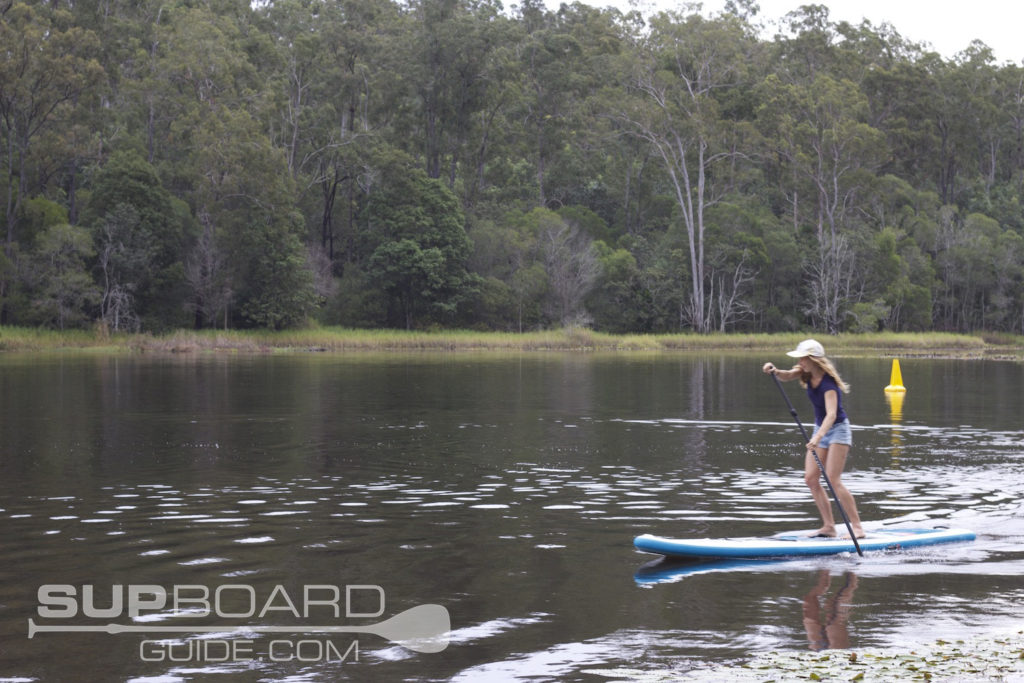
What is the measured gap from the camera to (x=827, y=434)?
12508 millimetres

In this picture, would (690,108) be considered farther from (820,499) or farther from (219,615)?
(219,615)

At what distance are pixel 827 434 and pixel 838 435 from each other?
0.11 metres

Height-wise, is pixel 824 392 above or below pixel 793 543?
above

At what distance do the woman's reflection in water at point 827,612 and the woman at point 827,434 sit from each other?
44.8 inches

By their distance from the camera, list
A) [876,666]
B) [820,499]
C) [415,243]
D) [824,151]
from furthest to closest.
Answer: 1. [824,151]
2. [415,243]
3. [820,499]
4. [876,666]

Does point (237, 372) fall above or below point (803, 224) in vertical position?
below

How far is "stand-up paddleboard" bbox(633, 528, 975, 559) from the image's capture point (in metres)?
11.6

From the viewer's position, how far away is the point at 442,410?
2998cm

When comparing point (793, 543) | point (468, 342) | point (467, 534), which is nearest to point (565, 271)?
point (468, 342)

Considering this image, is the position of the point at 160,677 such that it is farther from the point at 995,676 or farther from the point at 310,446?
the point at 310,446

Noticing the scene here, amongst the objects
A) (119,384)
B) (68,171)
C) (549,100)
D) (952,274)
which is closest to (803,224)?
(952,274)

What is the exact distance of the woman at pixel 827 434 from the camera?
12.4 metres

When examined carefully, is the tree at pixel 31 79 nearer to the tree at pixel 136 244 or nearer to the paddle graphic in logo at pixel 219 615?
the tree at pixel 136 244

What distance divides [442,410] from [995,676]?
74.3 feet
